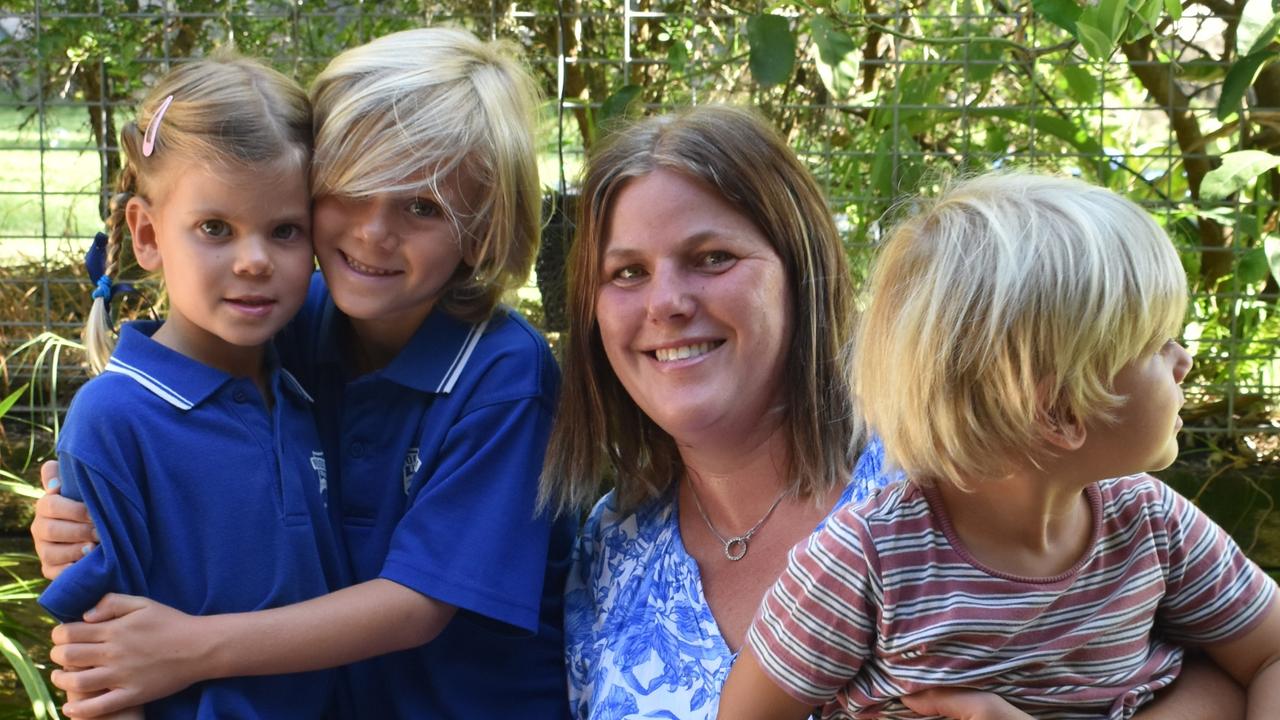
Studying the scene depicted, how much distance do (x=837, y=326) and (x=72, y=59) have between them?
1892 mm

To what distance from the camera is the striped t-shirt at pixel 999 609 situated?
153 cm

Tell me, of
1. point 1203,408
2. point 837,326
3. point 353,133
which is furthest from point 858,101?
point 353,133

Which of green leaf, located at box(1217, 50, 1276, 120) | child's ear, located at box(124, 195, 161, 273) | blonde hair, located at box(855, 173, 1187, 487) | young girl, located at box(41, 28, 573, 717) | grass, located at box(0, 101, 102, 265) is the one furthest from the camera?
grass, located at box(0, 101, 102, 265)

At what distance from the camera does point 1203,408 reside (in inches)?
122

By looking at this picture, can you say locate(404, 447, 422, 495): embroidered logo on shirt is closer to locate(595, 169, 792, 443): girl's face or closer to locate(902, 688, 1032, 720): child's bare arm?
locate(595, 169, 792, 443): girl's face

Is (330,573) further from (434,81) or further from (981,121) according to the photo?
(981,121)

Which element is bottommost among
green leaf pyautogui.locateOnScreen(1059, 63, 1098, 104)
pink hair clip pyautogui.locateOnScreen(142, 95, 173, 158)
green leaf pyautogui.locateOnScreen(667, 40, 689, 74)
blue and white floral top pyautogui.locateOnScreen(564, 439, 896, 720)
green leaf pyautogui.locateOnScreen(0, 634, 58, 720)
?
green leaf pyautogui.locateOnScreen(0, 634, 58, 720)

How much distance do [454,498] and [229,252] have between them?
1.50 feet

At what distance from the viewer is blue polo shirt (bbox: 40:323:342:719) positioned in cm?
180

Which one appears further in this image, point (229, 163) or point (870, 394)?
point (229, 163)

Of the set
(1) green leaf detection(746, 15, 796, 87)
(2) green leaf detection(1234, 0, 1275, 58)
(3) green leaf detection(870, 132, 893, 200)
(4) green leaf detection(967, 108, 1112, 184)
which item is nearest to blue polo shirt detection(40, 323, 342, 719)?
(1) green leaf detection(746, 15, 796, 87)

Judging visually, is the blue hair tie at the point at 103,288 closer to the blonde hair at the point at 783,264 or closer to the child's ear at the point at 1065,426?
the blonde hair at the point at 783,264

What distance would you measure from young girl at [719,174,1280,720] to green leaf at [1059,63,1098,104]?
1556 mm

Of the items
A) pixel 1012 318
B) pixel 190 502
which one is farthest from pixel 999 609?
pixel 190 502
